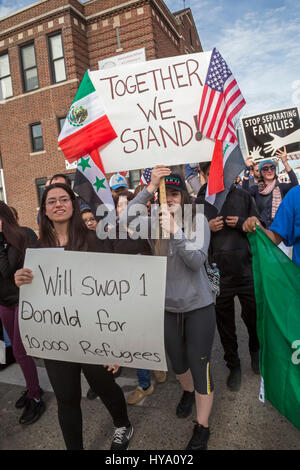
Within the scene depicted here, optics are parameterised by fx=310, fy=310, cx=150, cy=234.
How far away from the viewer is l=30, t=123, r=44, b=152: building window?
45.4 feet

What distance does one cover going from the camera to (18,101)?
14062mm

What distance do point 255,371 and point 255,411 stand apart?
517 millimetres

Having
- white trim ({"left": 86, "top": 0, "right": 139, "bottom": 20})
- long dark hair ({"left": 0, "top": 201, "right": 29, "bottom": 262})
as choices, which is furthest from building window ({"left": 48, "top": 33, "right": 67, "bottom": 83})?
long dark hair ({"left": 0, "top": 201, "right": 29, "bottom": 262})

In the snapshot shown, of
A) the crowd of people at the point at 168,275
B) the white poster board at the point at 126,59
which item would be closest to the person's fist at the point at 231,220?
the crowd of people at the point at 168,275

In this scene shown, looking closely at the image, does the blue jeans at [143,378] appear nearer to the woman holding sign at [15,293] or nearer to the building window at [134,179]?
the woman holding sign at [15,293]

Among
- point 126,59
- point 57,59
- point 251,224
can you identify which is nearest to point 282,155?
point 251,224

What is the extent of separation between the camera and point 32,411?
2.63 m

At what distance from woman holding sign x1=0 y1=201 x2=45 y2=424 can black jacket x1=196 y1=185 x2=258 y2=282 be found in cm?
159

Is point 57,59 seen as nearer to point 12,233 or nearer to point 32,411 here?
point 12,233

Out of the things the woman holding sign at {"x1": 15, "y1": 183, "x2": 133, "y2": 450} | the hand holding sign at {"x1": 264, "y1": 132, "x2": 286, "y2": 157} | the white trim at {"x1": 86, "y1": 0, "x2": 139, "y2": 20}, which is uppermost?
the white trim at {"x1": 86, "y1": 0, "x2": 139, "y2": 20}

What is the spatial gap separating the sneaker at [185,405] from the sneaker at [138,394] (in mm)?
385

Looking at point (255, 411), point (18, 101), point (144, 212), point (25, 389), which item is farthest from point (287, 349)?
A: point (18, 101)

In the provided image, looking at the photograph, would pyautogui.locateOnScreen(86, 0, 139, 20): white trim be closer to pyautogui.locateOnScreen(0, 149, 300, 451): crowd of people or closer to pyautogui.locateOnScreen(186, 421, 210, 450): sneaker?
pyautogui.locateOnScreen(0, 149, 300, 451): crowd of people
